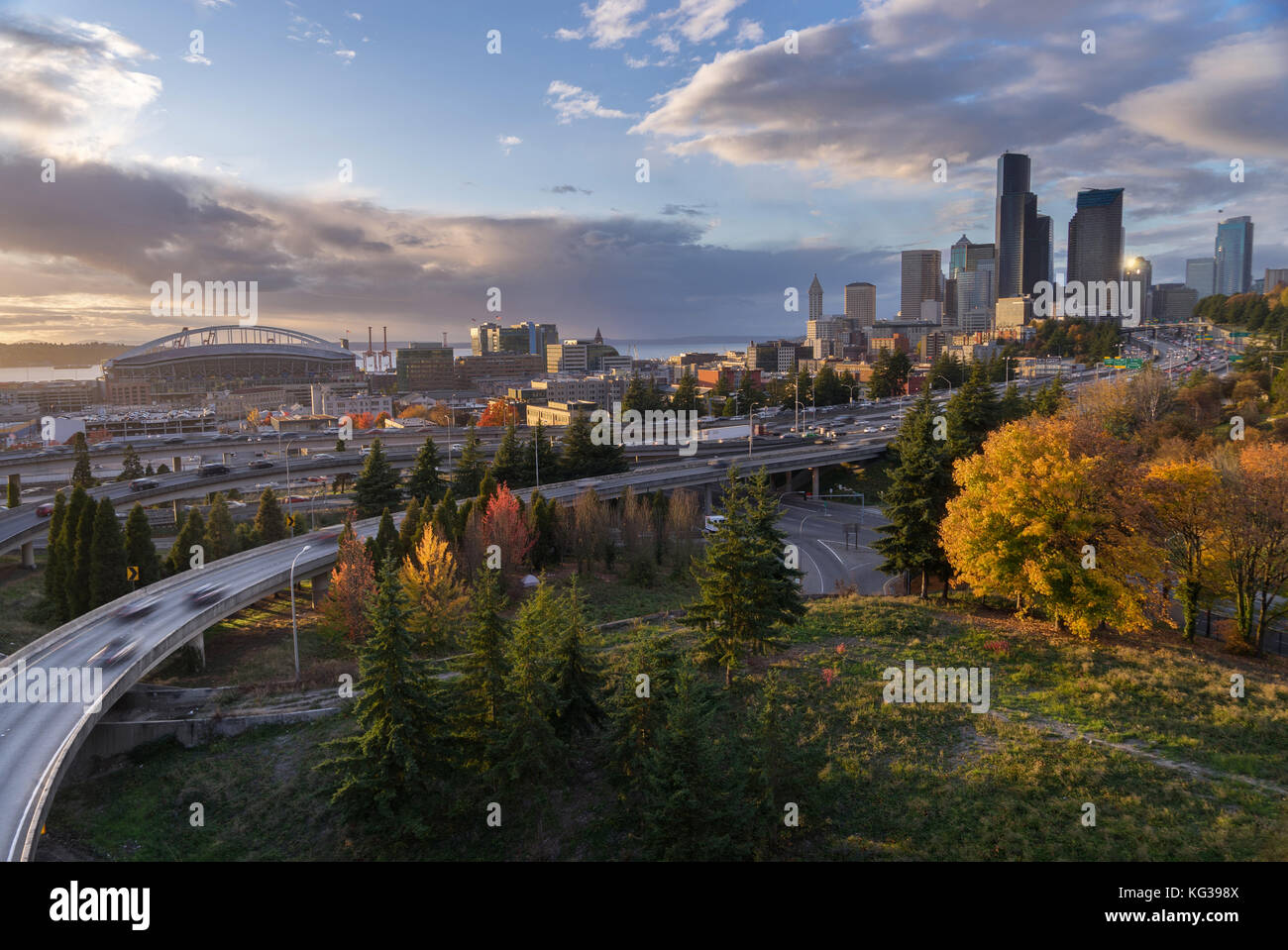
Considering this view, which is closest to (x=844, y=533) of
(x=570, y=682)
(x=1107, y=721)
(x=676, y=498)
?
(x=676, y=498)

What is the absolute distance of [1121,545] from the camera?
20.7m

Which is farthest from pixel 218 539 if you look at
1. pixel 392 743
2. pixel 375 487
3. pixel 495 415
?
pixel 495 415

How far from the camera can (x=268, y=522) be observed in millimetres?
43344

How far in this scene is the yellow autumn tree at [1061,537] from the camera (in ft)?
Answer: 67.1

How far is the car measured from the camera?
28256 millimetres

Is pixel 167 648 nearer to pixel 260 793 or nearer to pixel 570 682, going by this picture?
pixel 260 793

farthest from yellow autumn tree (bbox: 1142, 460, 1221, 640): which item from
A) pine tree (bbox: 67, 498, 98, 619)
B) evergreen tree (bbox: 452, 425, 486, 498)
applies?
pine tree (bbox: 67, 498, 98, 619)

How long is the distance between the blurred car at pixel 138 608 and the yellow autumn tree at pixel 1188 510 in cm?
3454

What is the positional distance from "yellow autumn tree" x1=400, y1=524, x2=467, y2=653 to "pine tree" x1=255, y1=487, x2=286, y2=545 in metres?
19.7

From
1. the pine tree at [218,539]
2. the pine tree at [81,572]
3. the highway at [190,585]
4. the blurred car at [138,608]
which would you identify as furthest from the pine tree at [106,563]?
the pine tree at [218,539]

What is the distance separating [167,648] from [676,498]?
25.4 meters

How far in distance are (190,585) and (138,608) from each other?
338 centimetres
